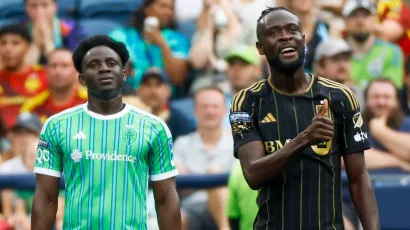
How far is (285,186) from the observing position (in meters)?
4.57

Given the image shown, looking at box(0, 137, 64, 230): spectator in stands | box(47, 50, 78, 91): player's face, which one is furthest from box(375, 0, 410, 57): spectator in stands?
box(0, 137, 64, 230): spectator in stands

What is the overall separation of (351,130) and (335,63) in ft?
15.3

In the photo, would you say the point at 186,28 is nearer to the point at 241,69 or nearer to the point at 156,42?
A: the point at 156,42

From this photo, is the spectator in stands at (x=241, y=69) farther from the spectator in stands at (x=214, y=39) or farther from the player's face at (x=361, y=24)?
the player's face at (x=361, y=24)

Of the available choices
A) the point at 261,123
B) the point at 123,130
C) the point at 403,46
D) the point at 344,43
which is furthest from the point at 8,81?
the point at 261,123

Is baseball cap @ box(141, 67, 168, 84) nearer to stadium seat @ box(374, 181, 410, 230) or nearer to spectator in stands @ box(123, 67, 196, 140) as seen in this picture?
spectator in stands @ box(123, 67, 196, 140)

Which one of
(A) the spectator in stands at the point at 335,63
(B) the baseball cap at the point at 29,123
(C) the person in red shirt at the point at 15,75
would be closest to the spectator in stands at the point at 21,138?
(B) the baseball cap at the point at 29,123

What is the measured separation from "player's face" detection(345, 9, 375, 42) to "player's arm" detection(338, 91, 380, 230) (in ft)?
17.9

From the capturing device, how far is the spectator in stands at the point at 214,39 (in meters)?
9.81

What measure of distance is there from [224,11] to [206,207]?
11.2ft

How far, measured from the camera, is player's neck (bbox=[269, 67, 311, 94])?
4.67m

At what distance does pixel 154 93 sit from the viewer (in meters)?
9.27

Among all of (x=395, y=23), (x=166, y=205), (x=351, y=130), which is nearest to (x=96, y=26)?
(x=395, y=23)

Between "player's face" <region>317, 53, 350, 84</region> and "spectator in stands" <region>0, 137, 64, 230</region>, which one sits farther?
"player's face" <region>317, 53, 350, 84</region>
